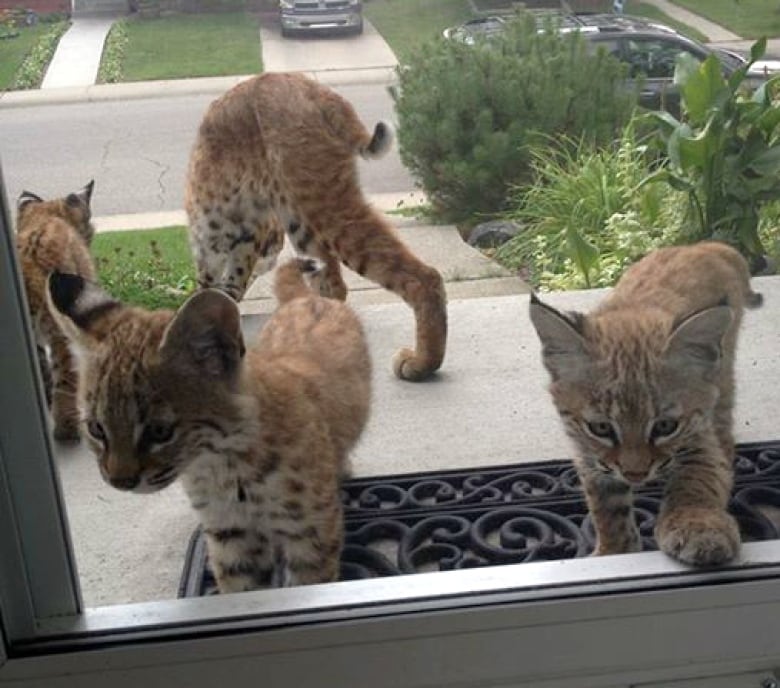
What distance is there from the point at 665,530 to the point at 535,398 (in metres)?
0.43

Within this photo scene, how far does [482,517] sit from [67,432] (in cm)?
64

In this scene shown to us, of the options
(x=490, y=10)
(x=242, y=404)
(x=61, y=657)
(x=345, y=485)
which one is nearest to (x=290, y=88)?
(x=490, y=10)

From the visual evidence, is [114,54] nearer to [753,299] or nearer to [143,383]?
[143,383]

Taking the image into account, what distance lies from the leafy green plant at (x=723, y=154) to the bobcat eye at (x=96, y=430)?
0.82 metres

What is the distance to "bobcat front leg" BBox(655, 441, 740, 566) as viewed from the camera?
146 cm

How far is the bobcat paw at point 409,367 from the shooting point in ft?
6.73

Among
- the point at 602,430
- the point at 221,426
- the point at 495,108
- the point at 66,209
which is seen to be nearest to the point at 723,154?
the point at 495,108

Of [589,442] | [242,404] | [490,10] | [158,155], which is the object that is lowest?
[589,442]

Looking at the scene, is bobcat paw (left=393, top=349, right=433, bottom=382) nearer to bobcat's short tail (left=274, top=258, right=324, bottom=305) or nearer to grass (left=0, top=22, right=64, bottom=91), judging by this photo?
bobcat's short tail (left=274, top=258, right=324, bottom=305)

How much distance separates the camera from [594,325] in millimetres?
1563

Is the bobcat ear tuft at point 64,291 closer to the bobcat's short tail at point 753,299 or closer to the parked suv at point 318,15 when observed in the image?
the parked suv at point 318,15

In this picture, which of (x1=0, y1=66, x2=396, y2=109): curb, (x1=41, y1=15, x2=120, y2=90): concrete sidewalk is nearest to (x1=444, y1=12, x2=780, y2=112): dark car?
(x1=0, y1=66, x2=396, y2=109): curb

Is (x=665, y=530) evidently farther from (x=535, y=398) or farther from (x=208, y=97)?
(x=208, y=97)

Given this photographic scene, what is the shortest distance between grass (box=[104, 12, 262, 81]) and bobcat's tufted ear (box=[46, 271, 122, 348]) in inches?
10.2
